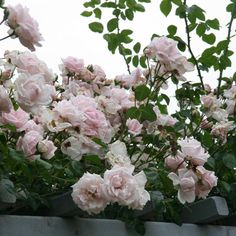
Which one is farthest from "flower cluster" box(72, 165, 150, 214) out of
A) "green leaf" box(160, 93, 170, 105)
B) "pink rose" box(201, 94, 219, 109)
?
"green leaf" box(160, 93, 170, 105)

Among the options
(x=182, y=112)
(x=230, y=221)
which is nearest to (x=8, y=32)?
(x=182, y=112)

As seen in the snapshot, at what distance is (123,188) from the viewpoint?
125 centimetres

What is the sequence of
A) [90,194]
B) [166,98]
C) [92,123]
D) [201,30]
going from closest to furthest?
[90,194], [92,123], [166,98], [201,30]

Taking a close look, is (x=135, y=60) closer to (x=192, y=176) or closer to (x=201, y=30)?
(x=201, y=30)

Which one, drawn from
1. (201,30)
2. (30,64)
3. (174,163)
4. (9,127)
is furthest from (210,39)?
(9,127)

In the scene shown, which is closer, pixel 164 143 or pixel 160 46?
pixel 160 46

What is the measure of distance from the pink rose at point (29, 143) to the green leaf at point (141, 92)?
48 cm

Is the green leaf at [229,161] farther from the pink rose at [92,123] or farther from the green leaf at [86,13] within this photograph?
the green leaf at [86,13]

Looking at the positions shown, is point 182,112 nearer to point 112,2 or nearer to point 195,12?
point 195,12

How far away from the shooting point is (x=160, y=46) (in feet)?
5.20

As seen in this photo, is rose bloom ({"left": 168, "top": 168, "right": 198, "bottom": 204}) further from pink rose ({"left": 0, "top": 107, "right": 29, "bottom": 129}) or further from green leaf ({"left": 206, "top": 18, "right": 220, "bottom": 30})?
green leaf ({"left": 206, "top": 18, "right": 220, "bottom": 30})

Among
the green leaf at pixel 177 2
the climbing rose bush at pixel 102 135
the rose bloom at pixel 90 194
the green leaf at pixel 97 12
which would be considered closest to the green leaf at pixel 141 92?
the climbing rose bush at pixel 102 135

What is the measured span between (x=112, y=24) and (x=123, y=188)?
4.06ft

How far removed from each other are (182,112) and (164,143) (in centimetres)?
25
